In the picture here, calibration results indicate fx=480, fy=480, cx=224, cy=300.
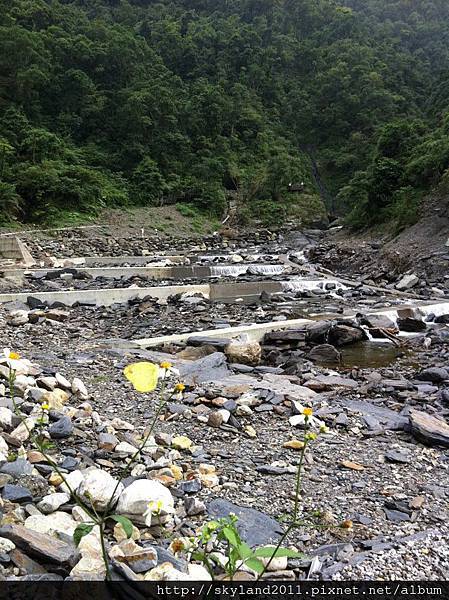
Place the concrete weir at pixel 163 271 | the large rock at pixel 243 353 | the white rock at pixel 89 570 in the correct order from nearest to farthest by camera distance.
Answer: the white rock at pixel 89 570
the large rock at pixel 243 353
the concrete weir at pixel 163 271

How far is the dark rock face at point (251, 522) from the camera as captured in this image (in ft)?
8.20

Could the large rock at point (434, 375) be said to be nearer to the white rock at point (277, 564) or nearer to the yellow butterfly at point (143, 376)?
the white rock at point (277, 564)

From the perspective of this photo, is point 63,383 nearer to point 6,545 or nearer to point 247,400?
point 247,400

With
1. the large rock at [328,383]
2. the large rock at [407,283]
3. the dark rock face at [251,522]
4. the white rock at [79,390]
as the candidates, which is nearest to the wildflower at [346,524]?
the dark rock face at [251,522]

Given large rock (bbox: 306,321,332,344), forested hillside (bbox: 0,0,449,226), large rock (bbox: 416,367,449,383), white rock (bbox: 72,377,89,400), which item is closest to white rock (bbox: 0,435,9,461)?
white rock (bbox: 72,377,89,400)

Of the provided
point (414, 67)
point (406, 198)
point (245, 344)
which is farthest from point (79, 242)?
point (414, 67)

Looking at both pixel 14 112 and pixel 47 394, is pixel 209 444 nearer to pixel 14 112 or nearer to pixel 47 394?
pixel 47 394

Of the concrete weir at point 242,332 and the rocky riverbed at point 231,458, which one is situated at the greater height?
the rocky riverbed at point 231,458

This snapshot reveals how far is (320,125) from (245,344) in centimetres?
4972

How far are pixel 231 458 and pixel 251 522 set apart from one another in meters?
0.79

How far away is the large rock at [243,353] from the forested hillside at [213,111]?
50.5 ft

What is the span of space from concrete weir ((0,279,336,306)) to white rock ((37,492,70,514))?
8.71m

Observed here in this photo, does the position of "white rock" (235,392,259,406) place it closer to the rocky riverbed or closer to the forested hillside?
the rocky riverbed

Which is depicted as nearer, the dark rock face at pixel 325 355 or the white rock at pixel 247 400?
the white rock at pixel 247 400
